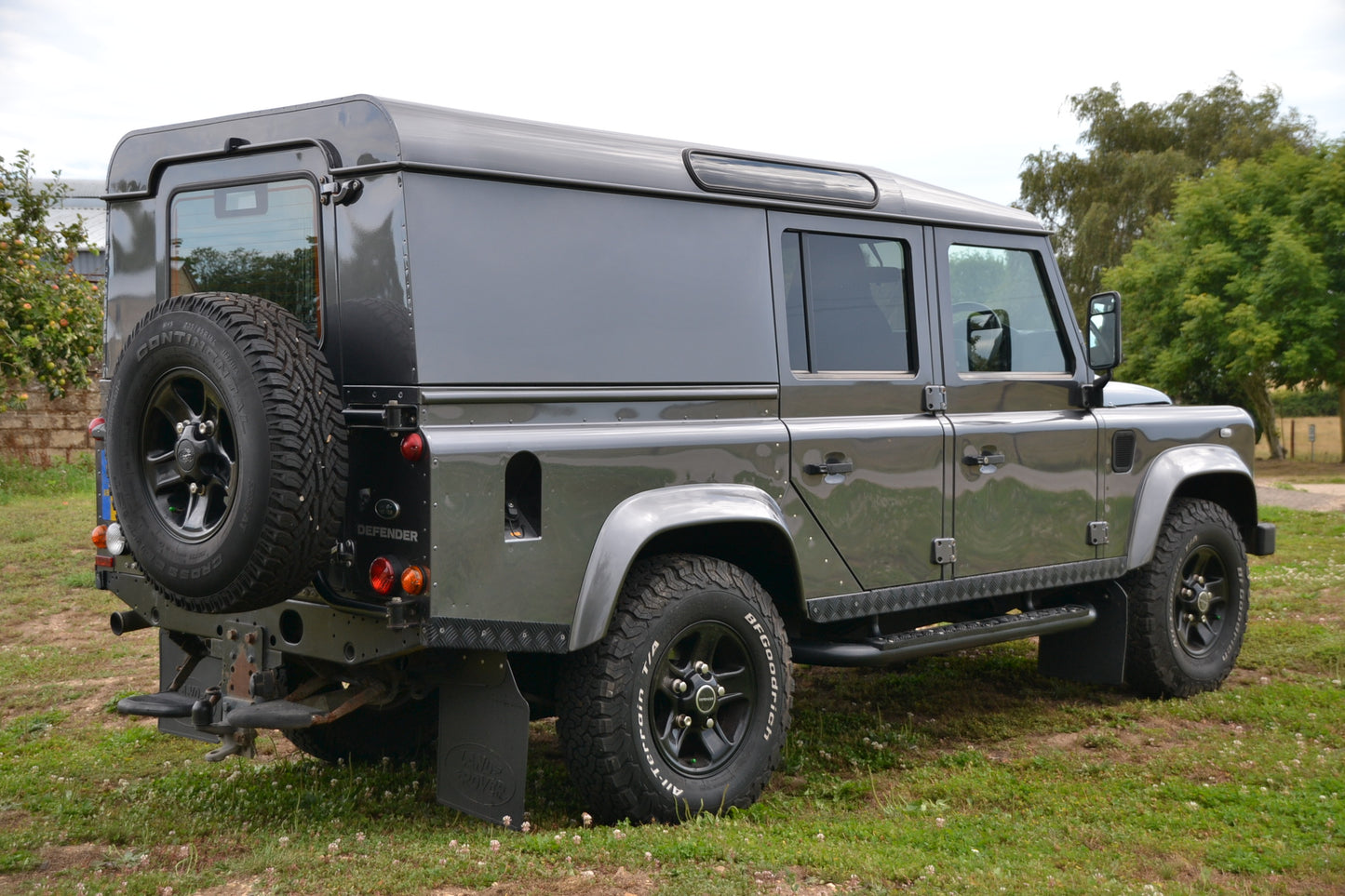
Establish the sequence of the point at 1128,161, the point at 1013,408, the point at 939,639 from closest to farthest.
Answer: the point at 939,639, the point at 1013,408, the point at 1128,161

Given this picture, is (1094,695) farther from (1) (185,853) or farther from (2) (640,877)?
(1) (185,853)

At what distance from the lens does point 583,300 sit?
4.29 meters

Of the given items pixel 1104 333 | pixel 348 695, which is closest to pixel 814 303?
pixel 1104 333

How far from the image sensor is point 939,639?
5305 mm

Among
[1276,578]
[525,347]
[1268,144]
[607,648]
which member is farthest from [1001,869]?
[1268,144]

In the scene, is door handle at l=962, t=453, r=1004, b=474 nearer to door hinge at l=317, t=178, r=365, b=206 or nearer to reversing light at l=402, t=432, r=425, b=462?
reversing light at l=402, t=432, r=425, b=462

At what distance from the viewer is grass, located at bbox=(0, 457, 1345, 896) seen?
381cm

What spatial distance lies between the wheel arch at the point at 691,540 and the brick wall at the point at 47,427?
45.0ft

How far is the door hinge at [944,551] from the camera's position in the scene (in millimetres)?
5309

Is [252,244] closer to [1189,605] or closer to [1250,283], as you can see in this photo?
[1189,605]

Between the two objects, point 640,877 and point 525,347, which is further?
point 525,347

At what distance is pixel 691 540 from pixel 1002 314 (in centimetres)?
212

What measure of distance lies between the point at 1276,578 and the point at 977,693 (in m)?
4.53

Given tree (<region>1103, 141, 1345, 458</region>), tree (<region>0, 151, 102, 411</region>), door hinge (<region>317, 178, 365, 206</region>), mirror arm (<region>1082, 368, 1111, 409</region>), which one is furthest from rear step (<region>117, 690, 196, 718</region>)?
tree (<region>1103, 141, 1345, 458</region>)
